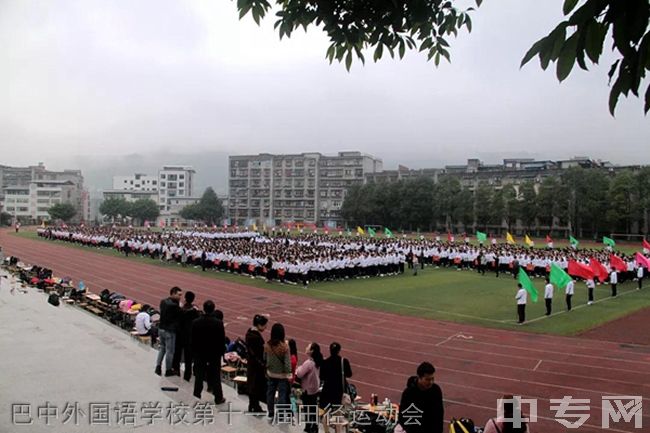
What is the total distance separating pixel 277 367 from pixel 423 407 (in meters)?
2.02

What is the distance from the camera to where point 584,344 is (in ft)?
38.1

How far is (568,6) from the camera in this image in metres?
1.99

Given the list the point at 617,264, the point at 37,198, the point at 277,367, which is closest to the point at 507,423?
the point at 277,367

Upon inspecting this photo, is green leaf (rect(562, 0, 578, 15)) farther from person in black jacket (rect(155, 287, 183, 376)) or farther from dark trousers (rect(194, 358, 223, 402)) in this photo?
person in black jacket (rect(155, 287, 183, 376))

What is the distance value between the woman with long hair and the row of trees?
53057mm

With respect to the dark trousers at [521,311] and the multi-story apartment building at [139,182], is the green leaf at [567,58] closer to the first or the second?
the dark trousers at [521,311]

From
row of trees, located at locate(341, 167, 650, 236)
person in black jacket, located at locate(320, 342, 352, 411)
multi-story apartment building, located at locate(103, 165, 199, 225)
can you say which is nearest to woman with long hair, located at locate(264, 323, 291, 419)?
person in black jacket, located at locate(320, 342, 352, 411)

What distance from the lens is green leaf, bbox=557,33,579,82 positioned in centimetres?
189

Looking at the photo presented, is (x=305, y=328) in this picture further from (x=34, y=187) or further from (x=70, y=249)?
(x=34, y=187)

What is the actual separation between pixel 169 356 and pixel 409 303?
11.1m

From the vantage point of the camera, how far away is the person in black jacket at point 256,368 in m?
5.96

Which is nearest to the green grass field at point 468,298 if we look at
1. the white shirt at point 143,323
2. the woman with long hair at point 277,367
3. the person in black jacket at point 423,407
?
the white shirt at point 143,323

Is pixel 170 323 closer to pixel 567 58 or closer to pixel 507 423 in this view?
pixel 507 423

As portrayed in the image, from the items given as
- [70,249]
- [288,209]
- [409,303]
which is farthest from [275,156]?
[409,303]
